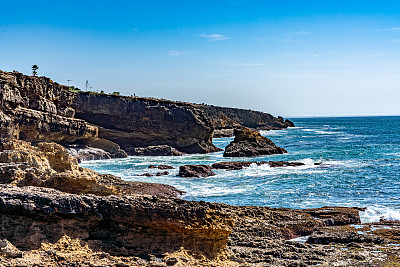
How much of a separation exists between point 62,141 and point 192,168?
20.6 meters

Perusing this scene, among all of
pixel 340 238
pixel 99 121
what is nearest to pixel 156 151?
pixel 99 121

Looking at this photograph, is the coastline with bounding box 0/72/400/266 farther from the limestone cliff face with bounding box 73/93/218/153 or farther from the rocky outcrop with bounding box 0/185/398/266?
the limestone cliff face with bounding box 73/93/218/153

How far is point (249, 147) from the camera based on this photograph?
54.6m

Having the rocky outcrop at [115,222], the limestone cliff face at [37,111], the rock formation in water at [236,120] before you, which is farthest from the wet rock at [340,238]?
the rock formation in water at [236,120]

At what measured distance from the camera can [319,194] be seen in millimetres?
25391

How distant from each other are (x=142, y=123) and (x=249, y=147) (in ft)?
56.7

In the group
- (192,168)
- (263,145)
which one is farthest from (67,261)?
(263,145)

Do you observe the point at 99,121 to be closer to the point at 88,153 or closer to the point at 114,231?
the point at 88,153

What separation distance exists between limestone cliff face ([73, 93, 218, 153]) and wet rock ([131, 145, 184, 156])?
254cm

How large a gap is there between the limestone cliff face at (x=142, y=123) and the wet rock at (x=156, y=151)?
8.35ft

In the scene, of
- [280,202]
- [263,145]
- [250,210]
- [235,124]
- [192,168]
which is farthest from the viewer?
Answer: [235,124]

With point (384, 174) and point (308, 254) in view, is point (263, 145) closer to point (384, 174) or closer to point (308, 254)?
point (384, 174)

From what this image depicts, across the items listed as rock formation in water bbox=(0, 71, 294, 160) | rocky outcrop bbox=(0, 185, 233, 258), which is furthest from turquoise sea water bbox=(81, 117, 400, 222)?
rocky outcrop bbox=(0, 185, 233, 258)

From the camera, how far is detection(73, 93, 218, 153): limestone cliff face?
6034cm
